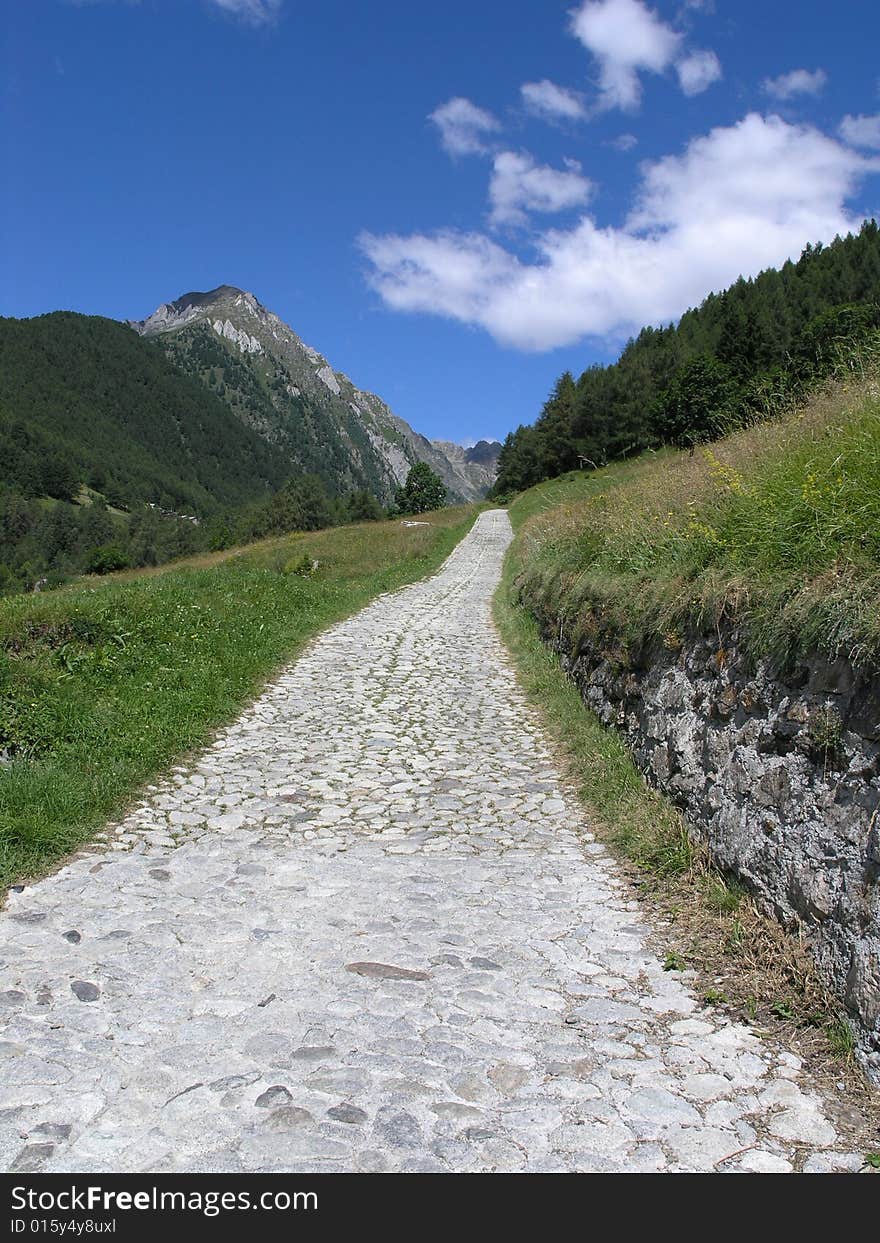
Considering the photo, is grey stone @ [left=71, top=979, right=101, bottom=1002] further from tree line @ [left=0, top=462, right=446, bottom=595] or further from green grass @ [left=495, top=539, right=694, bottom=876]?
tree line @ [left=0, top=462, right=446, bottom=595]

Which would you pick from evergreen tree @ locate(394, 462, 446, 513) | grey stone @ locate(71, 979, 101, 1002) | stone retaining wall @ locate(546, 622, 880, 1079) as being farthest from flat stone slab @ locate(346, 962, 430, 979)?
evergreen tree @ locate(394, 462, 446, 513)

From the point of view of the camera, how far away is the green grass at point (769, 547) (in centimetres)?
463

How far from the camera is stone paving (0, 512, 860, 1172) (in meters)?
3.06

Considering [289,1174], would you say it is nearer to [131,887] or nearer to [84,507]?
[131,887]

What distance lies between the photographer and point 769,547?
575 centimetres

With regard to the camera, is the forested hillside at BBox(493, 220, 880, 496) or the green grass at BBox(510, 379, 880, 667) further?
the forested hillside at BBox(493, 220, 880, 496)

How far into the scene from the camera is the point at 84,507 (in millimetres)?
172625

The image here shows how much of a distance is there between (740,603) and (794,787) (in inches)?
64.0

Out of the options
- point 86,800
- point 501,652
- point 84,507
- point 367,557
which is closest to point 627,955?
point 86,800

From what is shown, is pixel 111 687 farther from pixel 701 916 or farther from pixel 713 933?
pixel 713 933

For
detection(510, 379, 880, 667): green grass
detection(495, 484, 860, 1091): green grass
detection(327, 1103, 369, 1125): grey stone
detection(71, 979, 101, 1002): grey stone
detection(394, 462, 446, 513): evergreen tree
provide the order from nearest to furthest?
detection(327, 1103, 369, 1125): grey stone < detection(495, 484, 860, 1091): green grass < detection(71, 979, 101, 1002): grey stone < detection(510, 379, 880, 667): green grass < detection(394, 462, 446, 513): evergreen tree

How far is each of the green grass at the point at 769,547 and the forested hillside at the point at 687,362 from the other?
52.0m

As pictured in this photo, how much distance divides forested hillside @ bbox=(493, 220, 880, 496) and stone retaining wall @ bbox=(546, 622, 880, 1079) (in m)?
55.5

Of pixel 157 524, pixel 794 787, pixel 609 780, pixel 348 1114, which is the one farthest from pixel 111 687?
pixel 157 524
